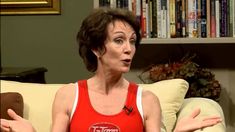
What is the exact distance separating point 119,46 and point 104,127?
30 cm

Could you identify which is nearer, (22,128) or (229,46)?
(22,128)

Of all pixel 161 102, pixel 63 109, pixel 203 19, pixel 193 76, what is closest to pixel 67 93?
pixel 63 109

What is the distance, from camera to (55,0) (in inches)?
104

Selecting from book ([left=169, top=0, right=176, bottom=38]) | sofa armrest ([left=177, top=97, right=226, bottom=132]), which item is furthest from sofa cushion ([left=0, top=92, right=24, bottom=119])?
book ([left=169, top=0, right=176, bottom=38])

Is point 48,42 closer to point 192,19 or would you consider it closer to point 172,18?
point 172,18

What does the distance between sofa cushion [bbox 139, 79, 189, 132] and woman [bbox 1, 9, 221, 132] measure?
0.21 metres

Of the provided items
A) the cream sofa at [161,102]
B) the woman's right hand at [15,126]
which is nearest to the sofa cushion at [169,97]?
the cream sofa at [161,102]

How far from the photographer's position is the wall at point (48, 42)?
2660mm

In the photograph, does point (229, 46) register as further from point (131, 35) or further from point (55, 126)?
point (55, 126)

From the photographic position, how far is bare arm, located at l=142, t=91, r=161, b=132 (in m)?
1.65

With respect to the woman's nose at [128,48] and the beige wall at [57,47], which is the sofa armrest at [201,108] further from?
the beige wall at [57,47]

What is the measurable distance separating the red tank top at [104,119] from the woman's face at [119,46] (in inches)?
6.2

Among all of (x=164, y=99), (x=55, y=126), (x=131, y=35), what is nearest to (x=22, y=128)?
(x=55, y=126)

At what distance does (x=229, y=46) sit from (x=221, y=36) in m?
0.22
